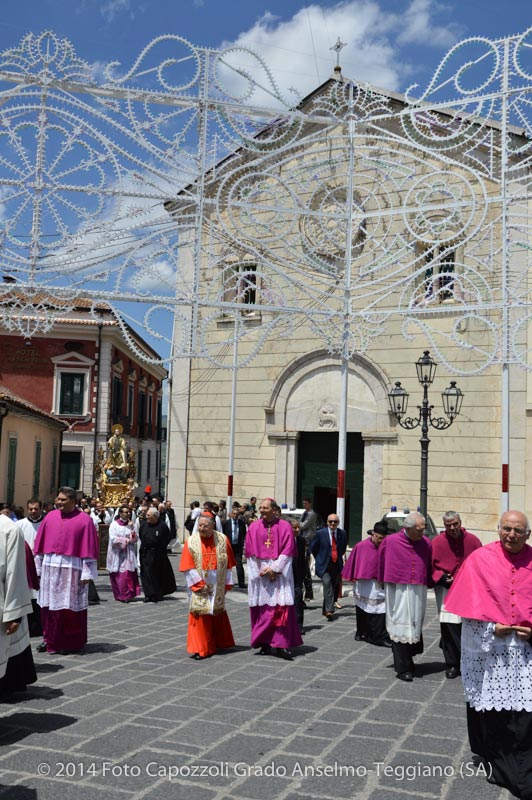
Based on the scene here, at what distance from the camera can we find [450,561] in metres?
8.09

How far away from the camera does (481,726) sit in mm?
5047

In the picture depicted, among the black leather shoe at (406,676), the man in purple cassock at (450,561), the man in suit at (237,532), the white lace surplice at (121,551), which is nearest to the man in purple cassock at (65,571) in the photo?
the black leather shoe at (406,676)

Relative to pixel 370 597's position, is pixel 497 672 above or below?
above

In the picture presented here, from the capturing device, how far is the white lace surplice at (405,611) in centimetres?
772

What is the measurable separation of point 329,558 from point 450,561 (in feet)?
11.3

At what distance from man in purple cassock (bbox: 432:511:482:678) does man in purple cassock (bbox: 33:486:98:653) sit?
3616 mm

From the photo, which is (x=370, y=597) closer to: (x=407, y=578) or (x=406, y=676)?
(x=407, y=578)

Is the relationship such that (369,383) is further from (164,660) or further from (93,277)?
(164,660)

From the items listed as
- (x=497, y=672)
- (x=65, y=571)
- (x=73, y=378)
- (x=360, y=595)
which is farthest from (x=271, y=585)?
(x=73, y=378)

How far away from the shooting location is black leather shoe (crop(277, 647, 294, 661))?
331 inches

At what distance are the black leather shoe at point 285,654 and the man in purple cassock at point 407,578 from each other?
45.3 inches

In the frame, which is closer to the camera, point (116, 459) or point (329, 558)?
point (329, 558)

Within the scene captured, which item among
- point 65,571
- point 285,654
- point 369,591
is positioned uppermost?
point 65,571

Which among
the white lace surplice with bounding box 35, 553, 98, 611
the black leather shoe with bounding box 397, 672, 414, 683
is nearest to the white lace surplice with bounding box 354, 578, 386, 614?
the black leather shoe with bounding box 397, 672, 414, 683
